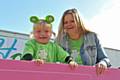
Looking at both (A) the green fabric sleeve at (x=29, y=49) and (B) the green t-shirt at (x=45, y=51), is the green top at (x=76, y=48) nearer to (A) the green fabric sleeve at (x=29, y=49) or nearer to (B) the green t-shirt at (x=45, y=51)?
(B) the green t-shirt at (x=45, y=51)

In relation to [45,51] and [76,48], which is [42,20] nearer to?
[45,51]

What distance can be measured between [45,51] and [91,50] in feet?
1.36

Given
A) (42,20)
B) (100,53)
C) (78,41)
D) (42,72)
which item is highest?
(42,20)

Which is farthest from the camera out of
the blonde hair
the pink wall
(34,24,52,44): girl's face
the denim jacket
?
the blonde hair

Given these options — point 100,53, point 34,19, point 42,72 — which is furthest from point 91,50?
point 42,72

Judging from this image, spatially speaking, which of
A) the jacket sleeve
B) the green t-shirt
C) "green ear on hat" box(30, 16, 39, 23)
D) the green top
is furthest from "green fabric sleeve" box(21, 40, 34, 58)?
the jacket sleeve

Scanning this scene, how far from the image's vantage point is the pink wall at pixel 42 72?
4.76 feet

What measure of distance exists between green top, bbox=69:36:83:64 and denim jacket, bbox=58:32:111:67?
25 millimetres

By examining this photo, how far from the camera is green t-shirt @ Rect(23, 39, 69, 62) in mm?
2013

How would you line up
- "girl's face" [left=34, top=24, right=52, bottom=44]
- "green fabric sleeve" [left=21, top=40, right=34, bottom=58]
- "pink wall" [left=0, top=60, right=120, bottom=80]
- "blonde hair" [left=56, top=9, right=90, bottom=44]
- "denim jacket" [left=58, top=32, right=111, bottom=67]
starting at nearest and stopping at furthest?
"pink wall" [left=0, top=60, right=120, bottom=80]
"green fabric sleeve" [left=21, top=40, right=34, bottom=58]
"girl's face" [left=34, top=24, right=52, bottom=44]
"denim jacket" [left=58, top=32, right=111, bottom=67]
"blonde hair" [left=56, top=9, right=90, bottom=44]

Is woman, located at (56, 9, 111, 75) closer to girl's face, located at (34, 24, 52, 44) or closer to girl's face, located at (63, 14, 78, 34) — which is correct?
girl's face, located at (63, 14, 78, 34)

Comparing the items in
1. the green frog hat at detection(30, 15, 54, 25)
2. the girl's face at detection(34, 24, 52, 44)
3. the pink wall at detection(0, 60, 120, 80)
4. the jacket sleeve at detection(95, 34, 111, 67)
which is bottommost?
the pink wall at detection(0, 60, 120, 80)

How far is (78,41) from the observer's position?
2.36 meters

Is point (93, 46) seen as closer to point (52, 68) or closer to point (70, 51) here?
point (70, 51)
